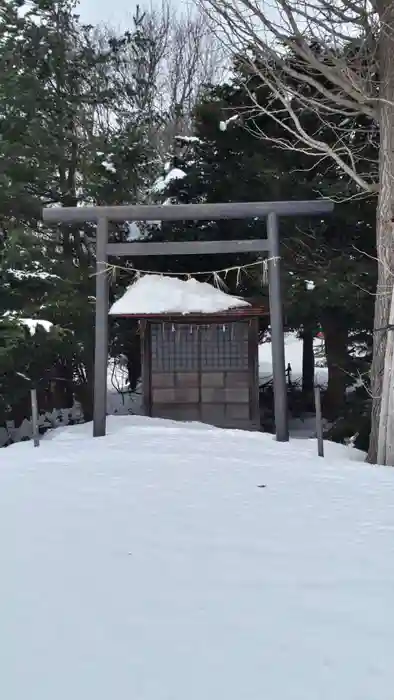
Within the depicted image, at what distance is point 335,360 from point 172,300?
3220 millimetres

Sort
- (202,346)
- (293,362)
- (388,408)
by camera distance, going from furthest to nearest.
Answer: (293,362)
(202,346)
(388,408)

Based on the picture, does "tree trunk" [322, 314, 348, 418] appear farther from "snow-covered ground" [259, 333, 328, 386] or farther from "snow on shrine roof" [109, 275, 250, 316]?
"snow-covered ground" [259, 333, 328, 386]

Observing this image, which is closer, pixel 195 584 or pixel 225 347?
pixel 195 584

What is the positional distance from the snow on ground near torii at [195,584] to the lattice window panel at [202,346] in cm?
414

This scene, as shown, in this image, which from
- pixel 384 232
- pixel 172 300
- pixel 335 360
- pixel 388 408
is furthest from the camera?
pixel 335 360

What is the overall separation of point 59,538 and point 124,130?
32.1 ft

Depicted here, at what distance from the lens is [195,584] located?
9.59 ft

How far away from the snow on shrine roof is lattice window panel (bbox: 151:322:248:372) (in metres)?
0.80

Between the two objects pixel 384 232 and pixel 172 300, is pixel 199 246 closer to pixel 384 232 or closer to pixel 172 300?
pixel 172 300

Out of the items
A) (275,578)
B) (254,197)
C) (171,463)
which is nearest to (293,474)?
(171,463)

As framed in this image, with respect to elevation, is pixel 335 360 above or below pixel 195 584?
above

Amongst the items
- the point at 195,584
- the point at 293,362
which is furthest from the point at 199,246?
the point at 293,362

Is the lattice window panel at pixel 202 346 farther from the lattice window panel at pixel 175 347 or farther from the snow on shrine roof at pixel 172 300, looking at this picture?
the snow on shrine roof at pixel 172 300

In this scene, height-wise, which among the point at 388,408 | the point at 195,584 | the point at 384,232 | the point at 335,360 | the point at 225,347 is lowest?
the point at 195,584
